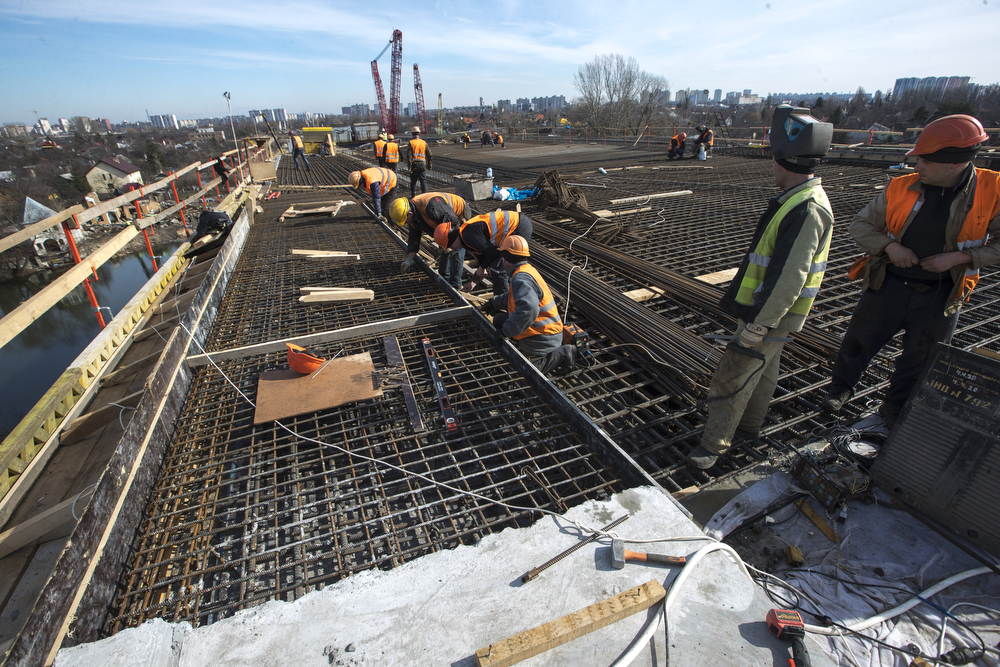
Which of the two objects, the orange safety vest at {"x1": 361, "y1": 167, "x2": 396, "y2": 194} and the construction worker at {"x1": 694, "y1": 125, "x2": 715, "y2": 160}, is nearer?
the orange safety vest at {"x1": 361, "y1": 167, "x2": 396, "y2": 194}

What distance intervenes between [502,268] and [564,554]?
332 centimetres

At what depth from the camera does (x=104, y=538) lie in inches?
70.7

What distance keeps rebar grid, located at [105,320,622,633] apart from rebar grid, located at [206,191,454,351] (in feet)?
3.24

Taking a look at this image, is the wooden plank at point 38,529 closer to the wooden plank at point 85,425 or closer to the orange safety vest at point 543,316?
the wooden plank at point 85,425

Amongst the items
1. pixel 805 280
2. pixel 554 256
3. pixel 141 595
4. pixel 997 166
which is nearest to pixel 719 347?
pixel 805 280

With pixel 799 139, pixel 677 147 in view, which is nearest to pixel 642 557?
pixel 799 139

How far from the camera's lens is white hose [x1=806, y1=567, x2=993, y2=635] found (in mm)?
1769

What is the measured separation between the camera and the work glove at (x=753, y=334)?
2.33m

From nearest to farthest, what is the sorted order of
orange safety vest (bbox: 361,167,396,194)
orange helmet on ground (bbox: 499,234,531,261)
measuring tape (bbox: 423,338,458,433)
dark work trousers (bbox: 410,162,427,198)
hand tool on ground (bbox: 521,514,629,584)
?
hand tool on ground (bbox: 521,514,629,584) → measuring tape (bbox: 423,338,458,433) → orange helmet on ground (bbox: 499,234,531,261) → orange safety vest (bbox: 361,167,396,194) → dark work trousers (bbox: 410,162,427,198)

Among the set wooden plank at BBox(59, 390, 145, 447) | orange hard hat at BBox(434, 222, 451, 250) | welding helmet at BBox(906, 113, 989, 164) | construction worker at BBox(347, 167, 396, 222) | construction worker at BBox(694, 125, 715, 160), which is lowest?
wooden plank at BBox(59, 390, 145, 447)

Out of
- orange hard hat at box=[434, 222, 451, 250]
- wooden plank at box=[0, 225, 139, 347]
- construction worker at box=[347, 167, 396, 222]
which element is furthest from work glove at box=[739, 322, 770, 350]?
construction worker at box=[347, 167, 396, 222]

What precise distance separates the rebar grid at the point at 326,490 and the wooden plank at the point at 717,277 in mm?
3227

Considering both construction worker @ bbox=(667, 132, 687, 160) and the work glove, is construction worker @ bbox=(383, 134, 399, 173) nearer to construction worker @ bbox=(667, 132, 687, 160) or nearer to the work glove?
construction worker @ bbox=(667, 132, 687, 160)

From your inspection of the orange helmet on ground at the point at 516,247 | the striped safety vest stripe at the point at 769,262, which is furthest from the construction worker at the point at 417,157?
the striped safety vest stripe at the point at 769,262
